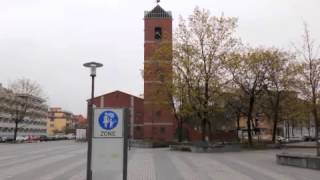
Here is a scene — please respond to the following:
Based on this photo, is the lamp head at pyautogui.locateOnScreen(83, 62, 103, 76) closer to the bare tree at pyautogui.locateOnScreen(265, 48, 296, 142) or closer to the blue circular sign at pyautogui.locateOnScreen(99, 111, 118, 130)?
the blue circular sign at pyautogui.locateOnScreen(99, 111, 118, 130)

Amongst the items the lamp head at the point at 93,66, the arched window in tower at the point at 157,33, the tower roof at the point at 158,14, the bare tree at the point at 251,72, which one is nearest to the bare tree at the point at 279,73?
the bare tree at the point at 251,72

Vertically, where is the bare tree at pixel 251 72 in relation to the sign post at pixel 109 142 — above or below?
above

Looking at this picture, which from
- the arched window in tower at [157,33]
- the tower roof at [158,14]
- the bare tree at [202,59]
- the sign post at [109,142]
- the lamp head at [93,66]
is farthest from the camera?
the tower roof at [158,14]

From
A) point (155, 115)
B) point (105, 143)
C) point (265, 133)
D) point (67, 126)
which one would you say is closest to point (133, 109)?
point (155, 115)

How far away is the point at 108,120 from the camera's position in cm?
1370

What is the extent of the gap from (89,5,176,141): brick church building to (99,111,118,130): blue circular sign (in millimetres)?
35452

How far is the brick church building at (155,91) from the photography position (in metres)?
51.9

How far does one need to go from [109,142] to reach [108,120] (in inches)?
22.6

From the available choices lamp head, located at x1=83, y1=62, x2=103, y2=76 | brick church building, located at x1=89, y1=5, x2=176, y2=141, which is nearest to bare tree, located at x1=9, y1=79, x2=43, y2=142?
brick church building, located at x1=89, y1=5, x2=176, y2=141

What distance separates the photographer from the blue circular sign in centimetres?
1370

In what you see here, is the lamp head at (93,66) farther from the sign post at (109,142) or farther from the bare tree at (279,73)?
the bare tree at (279,73)

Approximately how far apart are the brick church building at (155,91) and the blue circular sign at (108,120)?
3545 cm

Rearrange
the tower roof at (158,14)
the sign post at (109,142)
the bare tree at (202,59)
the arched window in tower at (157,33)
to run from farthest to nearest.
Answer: the tower roof at (158,14)
the arched window in tower at (157,33)
the bare tree at (202,59)
the sign post at (109,142)

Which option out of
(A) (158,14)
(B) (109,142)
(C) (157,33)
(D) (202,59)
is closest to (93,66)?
(B) (109,142)
